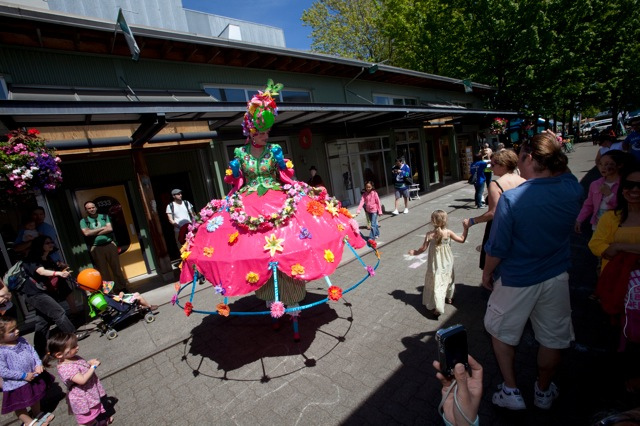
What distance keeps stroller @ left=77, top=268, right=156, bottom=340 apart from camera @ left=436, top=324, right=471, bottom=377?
17.4 ft

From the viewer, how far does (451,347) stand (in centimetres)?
171

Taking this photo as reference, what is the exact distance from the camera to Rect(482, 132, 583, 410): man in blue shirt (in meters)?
2.26

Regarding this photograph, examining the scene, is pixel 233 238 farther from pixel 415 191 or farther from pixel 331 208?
pixel 415 191

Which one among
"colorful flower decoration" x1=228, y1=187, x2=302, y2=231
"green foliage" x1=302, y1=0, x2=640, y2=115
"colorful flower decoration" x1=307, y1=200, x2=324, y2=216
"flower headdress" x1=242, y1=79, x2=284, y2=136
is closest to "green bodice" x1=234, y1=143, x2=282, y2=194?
"flower headdress" x1=242, y1=79, x2=284, y2=136

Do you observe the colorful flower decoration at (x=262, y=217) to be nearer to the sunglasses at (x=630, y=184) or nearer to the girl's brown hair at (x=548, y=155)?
the girl's brown hair at (x=548, y=155)

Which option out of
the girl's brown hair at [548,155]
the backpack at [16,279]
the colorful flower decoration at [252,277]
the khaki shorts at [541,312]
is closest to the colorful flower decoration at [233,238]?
the colorful flower decoration at [252,277]

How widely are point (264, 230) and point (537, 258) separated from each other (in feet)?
8.18

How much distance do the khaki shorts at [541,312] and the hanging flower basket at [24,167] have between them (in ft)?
20.1

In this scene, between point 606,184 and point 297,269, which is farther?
point 606,184

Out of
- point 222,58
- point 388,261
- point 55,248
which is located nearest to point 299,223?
point 388,261

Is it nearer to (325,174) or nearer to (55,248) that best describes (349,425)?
(55,248)

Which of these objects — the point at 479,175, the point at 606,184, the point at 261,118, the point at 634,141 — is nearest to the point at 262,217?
the point at 261,118

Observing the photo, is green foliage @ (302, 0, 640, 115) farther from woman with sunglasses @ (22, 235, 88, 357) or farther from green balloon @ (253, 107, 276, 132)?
woman with sunglasses @ (22, 235, 88, 357)

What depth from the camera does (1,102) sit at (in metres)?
4.01
